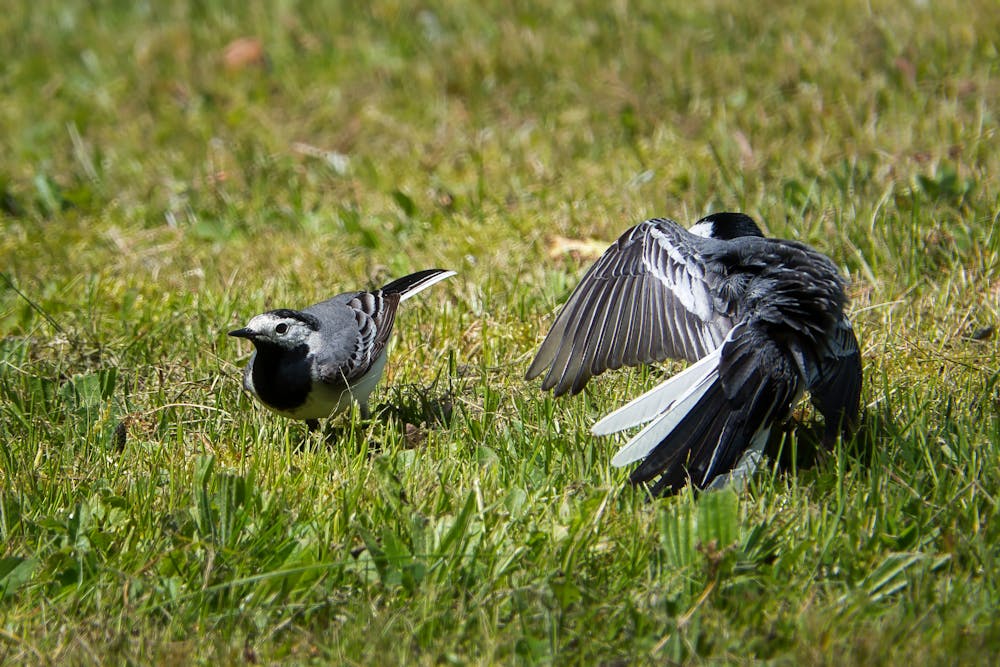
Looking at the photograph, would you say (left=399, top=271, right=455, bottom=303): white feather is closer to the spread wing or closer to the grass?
the grass

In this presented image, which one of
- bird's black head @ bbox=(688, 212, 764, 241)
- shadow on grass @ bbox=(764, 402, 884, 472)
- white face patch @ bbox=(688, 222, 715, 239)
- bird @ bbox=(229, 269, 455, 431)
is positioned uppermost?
bird's black head @ bbox=(688, 212, 764, 241)

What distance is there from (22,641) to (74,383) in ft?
6.30

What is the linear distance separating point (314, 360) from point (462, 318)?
1192 mm

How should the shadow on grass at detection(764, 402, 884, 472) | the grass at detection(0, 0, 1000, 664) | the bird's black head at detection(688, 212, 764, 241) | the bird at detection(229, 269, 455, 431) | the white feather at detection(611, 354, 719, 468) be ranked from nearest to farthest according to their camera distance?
the grass at detection(0, 0, 1000, 664), the white feather at detection(611, 354, 719, 468), the shadow on grass at detection(764, 402, 884, 472), the bird at detection(229, 269, 455, 431), the bird's black head at detection(688, 212, 764, 241)

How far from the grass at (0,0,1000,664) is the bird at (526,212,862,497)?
15cm

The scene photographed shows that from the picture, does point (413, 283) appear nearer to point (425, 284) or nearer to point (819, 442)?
point (425, 284)

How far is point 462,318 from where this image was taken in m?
5.98

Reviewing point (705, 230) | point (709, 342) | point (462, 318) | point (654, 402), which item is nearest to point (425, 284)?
point (462, 318)

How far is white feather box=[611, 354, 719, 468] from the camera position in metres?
4.10

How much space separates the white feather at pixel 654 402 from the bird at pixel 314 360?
127cm

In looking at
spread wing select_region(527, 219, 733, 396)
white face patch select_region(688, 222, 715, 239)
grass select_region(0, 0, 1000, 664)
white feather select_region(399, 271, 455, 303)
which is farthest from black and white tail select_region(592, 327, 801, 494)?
white feather select_region(399, 271, 455, 303)

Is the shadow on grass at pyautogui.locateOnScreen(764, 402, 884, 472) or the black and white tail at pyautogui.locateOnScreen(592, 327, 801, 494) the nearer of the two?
the black and white tail at pyautogui.locateOnScreen(592, 327, 801, 494)

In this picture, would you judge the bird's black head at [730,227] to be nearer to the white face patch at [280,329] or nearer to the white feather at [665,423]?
the white feather at [665,423]

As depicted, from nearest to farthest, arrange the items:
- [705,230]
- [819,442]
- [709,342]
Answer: [819,442], [709,342], [705,230]
